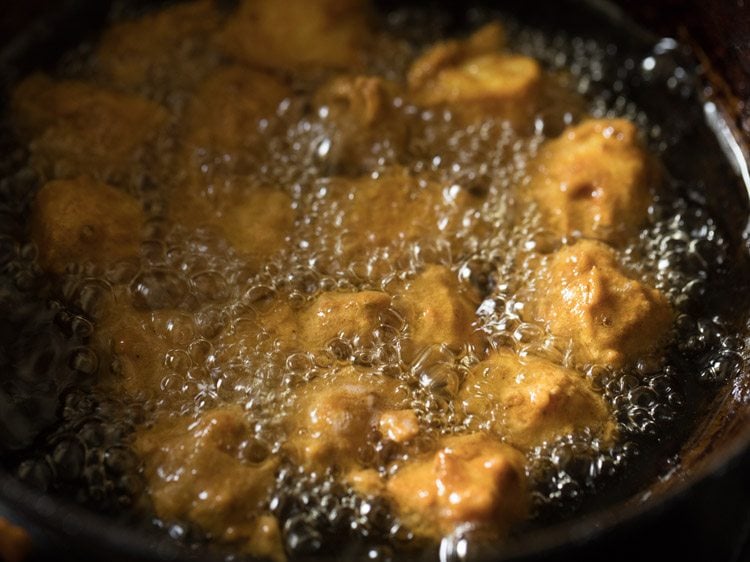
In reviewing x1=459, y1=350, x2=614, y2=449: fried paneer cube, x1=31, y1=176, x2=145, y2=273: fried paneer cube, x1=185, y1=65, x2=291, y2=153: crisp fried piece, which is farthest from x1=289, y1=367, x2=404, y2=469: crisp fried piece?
x1=185, y1=65, x2=291, y2=153: crisp fried piece

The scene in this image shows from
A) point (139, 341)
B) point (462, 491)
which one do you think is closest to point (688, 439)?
point (462, 491)

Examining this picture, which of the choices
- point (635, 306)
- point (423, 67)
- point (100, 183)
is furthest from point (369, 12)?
point (635, 306)

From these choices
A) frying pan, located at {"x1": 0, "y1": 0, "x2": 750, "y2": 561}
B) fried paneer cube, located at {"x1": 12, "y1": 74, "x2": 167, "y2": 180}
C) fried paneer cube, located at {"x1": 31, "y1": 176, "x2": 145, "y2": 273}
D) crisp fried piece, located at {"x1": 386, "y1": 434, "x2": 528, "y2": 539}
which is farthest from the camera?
fried paneer cube, located at {"x1": 12, "y1": 74, "x2": 167, "y2": 180}

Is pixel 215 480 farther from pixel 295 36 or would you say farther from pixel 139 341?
pixel 295 36

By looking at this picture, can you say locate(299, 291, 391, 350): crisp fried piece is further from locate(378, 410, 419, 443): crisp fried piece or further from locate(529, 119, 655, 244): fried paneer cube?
locate(529, 119, 655, 244): fried paneer cube

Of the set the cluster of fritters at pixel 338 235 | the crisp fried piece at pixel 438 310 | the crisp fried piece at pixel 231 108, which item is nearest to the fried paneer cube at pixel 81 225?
the cluster of fritters at pixel 338 235

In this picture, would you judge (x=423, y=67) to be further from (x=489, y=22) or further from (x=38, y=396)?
(x=38, y=396)

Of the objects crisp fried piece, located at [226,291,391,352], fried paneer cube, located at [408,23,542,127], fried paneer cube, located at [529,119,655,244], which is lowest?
crisp fried piece, located at [226,291,391,352]
